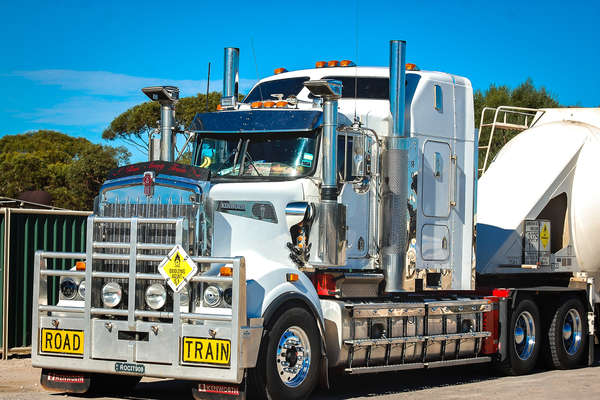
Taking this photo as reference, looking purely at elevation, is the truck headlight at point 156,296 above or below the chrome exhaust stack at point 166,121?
below

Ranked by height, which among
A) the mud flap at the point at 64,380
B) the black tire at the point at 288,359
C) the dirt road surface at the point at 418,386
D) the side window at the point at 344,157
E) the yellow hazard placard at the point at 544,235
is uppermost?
the side window at the point at 344,157

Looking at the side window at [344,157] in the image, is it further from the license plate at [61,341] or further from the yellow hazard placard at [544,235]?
the yellow hazard placard at [544,235]

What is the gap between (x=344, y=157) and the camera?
37.5 feet

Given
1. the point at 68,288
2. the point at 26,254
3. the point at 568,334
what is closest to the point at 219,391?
the point at 68,288

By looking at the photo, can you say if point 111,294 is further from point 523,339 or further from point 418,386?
point 523,339

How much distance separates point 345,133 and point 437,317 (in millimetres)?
3051

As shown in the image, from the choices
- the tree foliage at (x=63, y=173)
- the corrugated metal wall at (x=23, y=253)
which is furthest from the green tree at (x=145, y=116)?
the corrugated metal wall at (x=23, y=253)

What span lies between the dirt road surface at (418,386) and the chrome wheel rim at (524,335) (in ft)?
1.21

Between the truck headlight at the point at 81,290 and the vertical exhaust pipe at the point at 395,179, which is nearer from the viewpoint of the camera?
the truck headlight at the point at 81,290

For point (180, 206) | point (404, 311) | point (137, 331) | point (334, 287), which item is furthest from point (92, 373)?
point (404, 311)

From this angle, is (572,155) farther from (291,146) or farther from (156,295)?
(156,295)

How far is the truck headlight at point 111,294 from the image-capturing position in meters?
10.5

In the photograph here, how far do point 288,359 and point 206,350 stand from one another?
1.10 m

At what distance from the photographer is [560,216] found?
1577 cm
